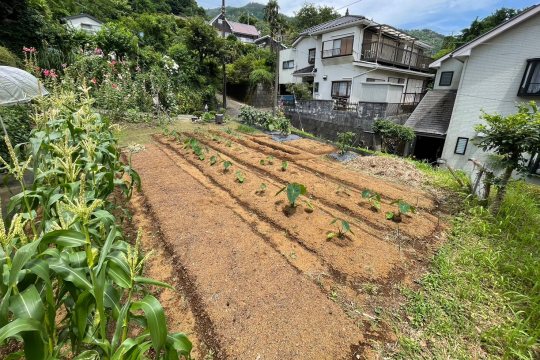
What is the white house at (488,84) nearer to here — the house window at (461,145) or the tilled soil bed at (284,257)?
the house window at (461,145)

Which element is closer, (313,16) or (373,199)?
(373,199)

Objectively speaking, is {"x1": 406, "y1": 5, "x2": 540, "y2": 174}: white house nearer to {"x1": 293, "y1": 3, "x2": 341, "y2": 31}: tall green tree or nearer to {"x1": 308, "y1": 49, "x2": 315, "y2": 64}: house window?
{"x1": 308, "y1": 49, "x2": 315, "y2": 64}: house window

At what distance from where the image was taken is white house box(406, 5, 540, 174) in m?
8.54

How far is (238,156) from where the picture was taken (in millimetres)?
7180

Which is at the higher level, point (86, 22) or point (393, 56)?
point (86, 22)

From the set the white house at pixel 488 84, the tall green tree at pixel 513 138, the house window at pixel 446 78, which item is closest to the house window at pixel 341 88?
the house window at pixel 446 78

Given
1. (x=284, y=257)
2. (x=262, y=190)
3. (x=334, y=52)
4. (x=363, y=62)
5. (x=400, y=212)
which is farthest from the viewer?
(x=334, y=52)

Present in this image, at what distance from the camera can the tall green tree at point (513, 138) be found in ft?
12.3

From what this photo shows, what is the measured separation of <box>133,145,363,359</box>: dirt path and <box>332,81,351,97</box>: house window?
1392cm

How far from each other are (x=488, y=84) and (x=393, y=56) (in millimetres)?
7164

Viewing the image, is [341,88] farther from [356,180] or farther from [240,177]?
[240,177]

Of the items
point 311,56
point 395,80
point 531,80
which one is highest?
point 311,56

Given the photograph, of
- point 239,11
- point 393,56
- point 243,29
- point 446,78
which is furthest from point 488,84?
point 239,11

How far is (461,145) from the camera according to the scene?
1037cm
